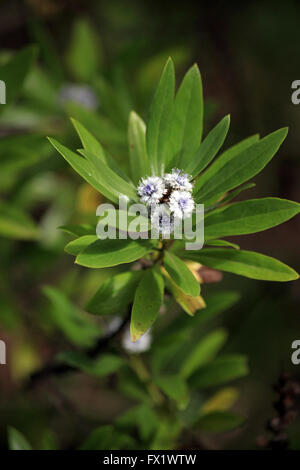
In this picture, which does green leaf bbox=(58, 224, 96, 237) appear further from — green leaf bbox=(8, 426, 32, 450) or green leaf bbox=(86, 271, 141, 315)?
green leaf bbox=(8, 426, 32, 450)

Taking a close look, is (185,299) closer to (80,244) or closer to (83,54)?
(80,244)

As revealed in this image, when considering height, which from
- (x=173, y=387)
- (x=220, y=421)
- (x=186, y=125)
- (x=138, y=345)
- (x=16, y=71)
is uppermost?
(x=16, y=71)

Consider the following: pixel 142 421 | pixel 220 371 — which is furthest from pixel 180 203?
pixel 142 421

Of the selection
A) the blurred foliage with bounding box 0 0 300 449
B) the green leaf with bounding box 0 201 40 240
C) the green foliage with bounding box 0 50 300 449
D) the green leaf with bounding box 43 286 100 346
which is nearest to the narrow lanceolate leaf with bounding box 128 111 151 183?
the green foliage with bounding box 0 50 300 449

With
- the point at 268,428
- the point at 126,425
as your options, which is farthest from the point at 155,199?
the point at 126,425

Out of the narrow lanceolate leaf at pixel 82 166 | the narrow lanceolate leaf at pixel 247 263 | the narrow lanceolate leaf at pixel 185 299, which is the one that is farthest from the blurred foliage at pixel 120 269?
the narrow lanceolate leaf at pixel 82 166

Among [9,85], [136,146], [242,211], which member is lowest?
[242,211]
